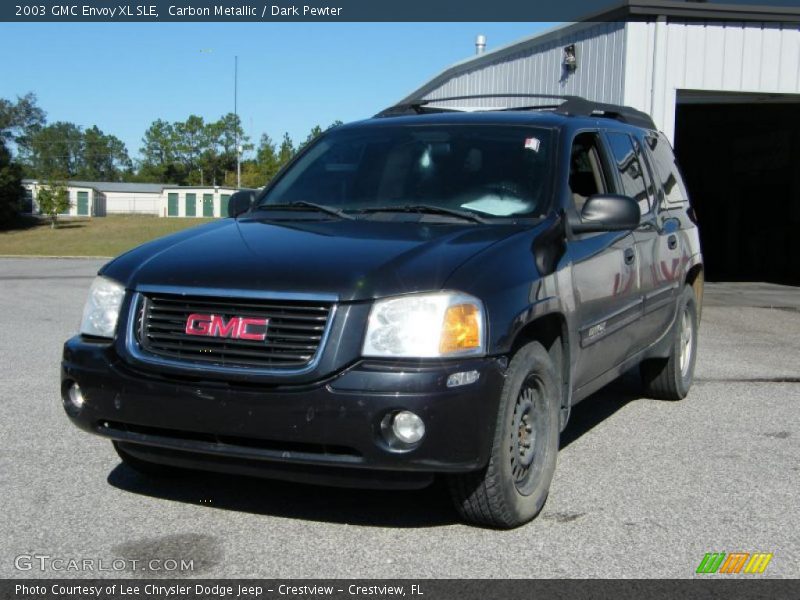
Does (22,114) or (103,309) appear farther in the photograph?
(22,114)

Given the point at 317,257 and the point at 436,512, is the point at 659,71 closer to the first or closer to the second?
the point at 436,512

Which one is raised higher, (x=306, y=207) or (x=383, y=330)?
(x=306, y=207)

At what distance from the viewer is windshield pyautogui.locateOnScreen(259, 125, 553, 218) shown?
16.3ft

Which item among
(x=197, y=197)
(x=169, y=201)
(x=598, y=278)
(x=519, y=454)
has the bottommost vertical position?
(x=169, y=201)

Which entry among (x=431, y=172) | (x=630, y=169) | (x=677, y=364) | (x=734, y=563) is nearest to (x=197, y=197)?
(x=677, y=364)

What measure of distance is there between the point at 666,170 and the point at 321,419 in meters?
4.27

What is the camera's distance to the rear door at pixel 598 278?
494cm

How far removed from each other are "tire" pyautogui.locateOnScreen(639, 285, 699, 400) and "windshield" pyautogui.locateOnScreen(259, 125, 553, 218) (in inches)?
93.2

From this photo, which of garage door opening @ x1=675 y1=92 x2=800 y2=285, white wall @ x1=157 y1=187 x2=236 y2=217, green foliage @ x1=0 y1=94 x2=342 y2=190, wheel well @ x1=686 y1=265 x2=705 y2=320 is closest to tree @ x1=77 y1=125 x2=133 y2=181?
green foliage @ x1=0 y1=94 x2=342 y2=190

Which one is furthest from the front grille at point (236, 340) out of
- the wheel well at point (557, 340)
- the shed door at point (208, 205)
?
the shed door at point (208, 205)

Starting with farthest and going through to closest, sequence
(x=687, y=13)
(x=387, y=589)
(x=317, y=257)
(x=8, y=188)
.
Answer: (x=8, y=188) → (x=687, y=13) → (x=317, y=257) → (x=387, y=589)

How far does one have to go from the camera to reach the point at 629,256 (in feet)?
18.7

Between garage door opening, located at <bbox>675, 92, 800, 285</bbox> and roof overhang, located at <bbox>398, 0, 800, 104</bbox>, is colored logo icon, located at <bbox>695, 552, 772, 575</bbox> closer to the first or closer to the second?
roof overhang, located at <bbox>398, 0, 800, 104</bbox>

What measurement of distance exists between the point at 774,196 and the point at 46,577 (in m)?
27.1
